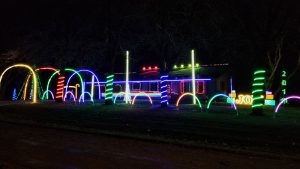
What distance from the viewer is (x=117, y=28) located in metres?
30.5

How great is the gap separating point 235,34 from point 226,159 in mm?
17494

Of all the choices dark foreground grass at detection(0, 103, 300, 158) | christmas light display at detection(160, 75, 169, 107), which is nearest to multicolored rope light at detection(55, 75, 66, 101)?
christmas light display at detection(160, 75, 169, 107)

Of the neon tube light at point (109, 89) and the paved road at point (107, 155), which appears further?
the neon tube light at point (109, 89)

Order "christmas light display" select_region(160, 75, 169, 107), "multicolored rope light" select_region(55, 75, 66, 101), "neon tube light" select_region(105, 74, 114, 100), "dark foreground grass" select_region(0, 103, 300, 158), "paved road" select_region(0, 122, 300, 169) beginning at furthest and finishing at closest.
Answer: "multicolored rope light" select_region(55, 75, 66, 101), "neon tube light" select_region(105, 74, 114, 100), "christmas light display" select_region(160, 75, 169, 107), "dark foreground grass" select_region(0, 103, 300, 158), "paved road" select_region(0, 122, 300, 169)

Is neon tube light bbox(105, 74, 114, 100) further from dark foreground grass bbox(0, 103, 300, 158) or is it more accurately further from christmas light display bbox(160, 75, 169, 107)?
dark foreground grass bbox(0, 103, 300, 158)

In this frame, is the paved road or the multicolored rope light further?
the multicolored rope light

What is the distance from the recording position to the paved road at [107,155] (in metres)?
Result: 9.31

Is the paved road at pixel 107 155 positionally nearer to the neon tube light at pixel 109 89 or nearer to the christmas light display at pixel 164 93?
the christmas light display at pixel 164 93

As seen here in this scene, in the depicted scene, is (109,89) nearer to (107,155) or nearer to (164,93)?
(164,93)

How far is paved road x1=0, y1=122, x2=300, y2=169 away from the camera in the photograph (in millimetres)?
9312

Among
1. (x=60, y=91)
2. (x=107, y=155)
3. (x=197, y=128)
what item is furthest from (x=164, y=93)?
(x=107, y=155)

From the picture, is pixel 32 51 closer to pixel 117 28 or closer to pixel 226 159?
pixel 117 28

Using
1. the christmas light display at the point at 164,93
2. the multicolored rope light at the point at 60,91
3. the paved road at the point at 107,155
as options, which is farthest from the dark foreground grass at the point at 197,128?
the multicolored rope light at the point at 60,91

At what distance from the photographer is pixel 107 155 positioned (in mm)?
10516
